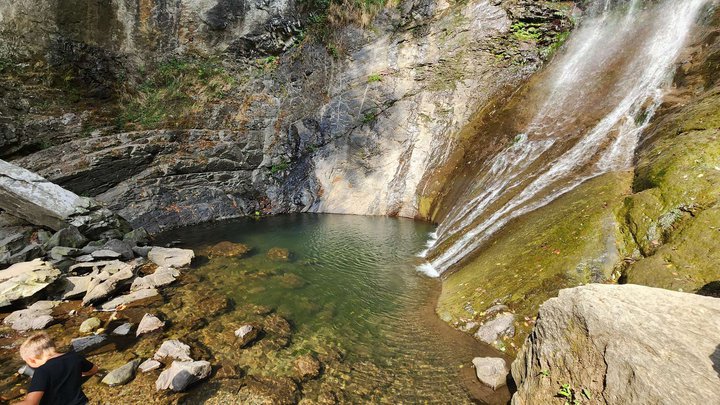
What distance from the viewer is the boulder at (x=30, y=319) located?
23.4 feet

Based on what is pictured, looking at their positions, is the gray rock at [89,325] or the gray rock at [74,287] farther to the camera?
the gray rock at [74,287]

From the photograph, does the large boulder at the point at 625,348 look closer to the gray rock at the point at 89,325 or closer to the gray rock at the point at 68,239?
the gray rock at the point at 89,325

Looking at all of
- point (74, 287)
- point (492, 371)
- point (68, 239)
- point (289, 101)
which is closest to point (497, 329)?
point (492, 371)

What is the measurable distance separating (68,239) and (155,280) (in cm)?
502

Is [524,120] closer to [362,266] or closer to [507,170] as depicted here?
[507,170]

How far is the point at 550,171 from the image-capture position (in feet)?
34.3

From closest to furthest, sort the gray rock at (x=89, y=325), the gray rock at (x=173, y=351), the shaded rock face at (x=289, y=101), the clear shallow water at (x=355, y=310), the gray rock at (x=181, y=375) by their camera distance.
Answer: the gray rock at (x=181, y=375), the clear shallow water at (x=355, y=310), the gray rock at (x=173, y=351), the gray rock at (x=89, y=325), the shaded rock face at (x=289, y=101)

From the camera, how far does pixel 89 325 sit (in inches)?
279

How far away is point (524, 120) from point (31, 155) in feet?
76.2

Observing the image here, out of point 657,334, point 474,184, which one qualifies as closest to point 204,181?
point 474,184

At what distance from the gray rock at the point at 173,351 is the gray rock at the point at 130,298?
2.93 meters

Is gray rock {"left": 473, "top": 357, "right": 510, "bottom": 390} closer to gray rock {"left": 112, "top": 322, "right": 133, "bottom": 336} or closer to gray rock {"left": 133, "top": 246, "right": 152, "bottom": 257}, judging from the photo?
gray rock {"left": 112, "top": 322, "right": 133, "bottom": 336}

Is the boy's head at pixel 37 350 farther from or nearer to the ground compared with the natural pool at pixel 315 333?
farther from the ground

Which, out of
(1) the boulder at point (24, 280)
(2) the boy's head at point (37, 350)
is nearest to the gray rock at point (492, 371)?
(2) the boy's head at point (37, 350)
